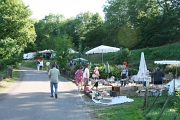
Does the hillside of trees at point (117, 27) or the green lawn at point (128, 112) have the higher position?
the hillside of trees at point (117, 27)

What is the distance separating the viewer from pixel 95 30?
205ft

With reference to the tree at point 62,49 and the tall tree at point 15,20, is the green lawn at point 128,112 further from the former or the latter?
the tall tree at point 15,20

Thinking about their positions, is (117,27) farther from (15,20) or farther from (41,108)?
(41,108)

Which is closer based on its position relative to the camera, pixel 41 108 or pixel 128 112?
pixel 128 112

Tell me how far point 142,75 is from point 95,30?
46.9m

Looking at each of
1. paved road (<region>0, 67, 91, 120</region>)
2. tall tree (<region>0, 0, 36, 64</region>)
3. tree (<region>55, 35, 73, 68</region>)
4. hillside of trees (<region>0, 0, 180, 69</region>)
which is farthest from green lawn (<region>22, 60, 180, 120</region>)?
tall tree (<region>0, 0, 36, 64</region>)

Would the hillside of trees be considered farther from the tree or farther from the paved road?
the paved road

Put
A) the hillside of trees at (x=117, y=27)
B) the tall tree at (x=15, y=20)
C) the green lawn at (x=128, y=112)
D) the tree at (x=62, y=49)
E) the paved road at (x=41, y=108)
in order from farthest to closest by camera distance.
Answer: the hillside of trees at (x=117, y=27), the tall tree at (x=15, y=20), the tree at (x=62, y=49), the paved road at (x=41, y=108), the green lawn at (x=128, y=112)

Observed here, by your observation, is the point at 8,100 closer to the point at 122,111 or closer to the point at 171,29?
the point at 122,111

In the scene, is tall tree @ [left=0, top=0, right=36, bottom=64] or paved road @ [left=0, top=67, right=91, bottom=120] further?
tall tree @ [left=0, top=0, right=36, bottom=64]

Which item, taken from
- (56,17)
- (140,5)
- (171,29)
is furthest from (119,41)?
(56,17)

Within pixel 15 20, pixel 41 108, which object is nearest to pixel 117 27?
pixel 15 20

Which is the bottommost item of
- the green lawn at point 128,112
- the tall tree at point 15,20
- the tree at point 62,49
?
the green lawn at point 128,112

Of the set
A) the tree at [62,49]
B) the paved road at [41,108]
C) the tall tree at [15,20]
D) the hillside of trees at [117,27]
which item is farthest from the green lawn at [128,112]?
the tall tree at [15,20]
